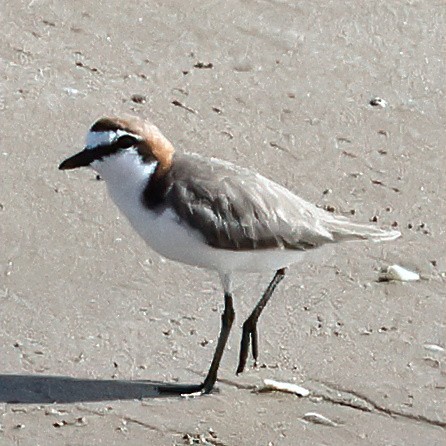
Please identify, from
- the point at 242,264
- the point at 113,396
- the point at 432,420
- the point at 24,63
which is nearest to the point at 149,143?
the point at 242,264

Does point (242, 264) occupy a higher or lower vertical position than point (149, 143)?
lower

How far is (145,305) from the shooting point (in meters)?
7.67

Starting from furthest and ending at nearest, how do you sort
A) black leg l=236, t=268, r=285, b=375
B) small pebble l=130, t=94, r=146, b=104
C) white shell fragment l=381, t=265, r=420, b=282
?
small pebble l=130, t=94, r=146, b=104, white shell fragment l=381, t=265, r=420, b=282, black leg l=236, t=268, r=285, b=375

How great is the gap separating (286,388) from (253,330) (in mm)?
319

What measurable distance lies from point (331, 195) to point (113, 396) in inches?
89.2

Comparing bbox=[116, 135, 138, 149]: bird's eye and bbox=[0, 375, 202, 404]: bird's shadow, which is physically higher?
bbox=[116, 135, 138, 149]: bird's eye

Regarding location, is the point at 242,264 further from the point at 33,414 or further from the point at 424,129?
the point at 424,129

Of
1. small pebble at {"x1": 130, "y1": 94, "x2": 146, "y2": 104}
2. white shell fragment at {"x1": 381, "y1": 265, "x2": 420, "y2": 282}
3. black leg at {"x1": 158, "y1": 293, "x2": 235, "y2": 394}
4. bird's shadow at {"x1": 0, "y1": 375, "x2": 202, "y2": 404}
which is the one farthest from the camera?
small pebble at {"x1": 130, "y1": 94, "x2": 146, "y2": 104}

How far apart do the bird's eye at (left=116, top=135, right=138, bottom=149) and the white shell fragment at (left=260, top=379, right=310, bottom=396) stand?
1271 millimetres

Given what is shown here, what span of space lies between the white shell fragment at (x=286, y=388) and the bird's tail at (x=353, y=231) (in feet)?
2.35

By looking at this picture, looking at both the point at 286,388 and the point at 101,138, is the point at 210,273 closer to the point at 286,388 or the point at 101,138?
the point at 286,388

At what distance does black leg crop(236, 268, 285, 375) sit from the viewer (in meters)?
7.25

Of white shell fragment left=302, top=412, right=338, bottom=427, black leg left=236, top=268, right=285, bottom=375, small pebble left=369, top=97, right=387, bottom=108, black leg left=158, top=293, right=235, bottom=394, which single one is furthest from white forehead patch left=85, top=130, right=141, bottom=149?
small pebble left=369, top=97, right=387, bottom=108

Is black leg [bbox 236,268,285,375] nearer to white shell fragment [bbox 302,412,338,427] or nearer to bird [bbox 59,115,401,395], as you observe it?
bird [bbox 59,115,401,395]
